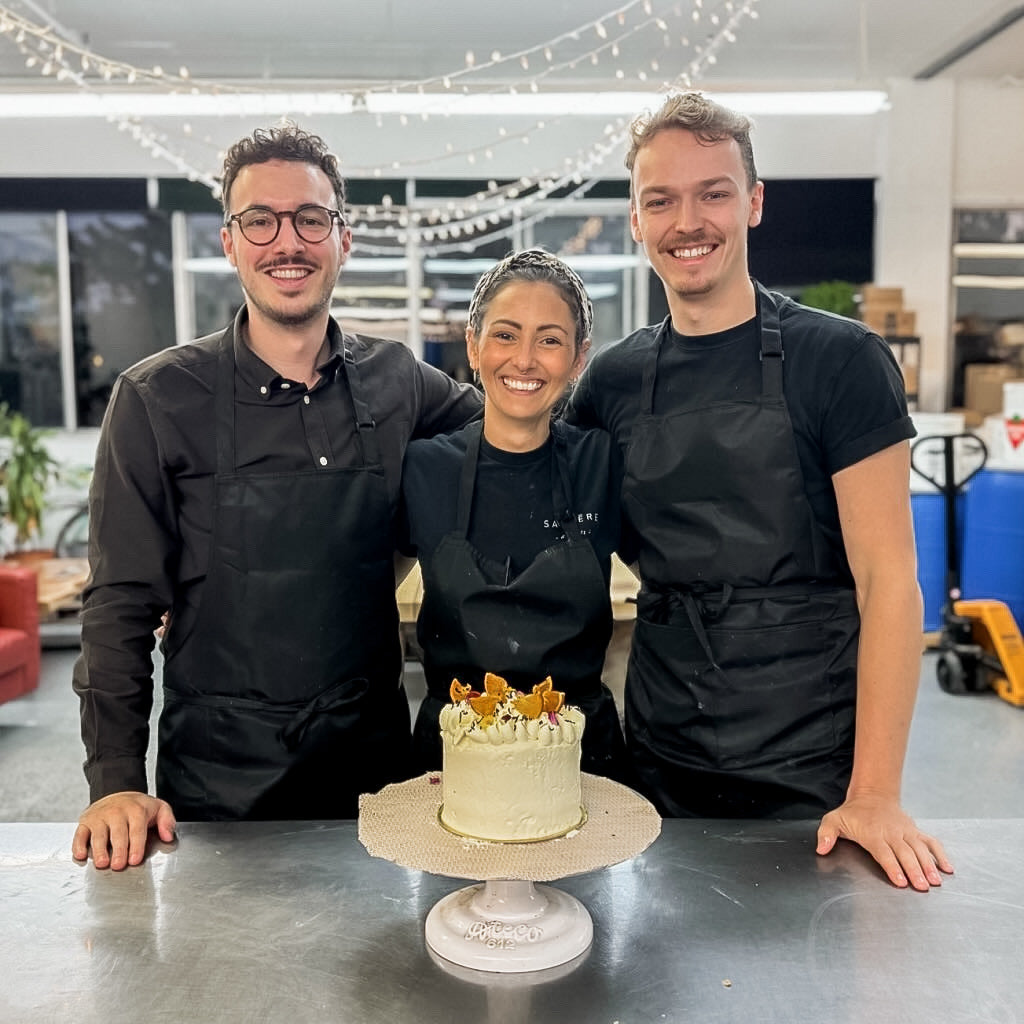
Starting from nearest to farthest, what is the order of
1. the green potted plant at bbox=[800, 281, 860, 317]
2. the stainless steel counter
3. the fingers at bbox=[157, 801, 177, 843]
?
the stainless steel counter
the fingers at bbox=[157, 801, 177, 843]
the green potted plant at bbox=[800, 281, 860, 317]

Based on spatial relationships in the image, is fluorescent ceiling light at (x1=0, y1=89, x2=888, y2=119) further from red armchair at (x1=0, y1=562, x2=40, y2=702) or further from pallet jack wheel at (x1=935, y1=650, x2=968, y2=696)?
pallet jack wheel at (x1=935, y1=650, x2=968, y2=696)

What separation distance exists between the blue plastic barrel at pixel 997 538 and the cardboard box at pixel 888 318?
1604 mm

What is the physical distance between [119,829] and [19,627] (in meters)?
4.40

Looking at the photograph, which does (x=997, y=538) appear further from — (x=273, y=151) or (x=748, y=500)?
(x=273, y=151)

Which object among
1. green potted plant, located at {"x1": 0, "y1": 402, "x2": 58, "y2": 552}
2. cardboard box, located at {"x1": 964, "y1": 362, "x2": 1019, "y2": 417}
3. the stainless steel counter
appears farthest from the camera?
cardboard box, located at {"x1": 964, "y1": 362, "x2": 1019, "y2": 417}

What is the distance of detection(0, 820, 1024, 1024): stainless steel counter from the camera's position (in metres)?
1.20

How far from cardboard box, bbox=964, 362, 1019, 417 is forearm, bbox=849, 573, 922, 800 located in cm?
693

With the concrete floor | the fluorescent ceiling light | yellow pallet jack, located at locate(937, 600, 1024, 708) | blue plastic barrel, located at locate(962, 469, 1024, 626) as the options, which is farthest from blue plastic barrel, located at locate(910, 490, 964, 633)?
Result: the fluorescent ceiling light

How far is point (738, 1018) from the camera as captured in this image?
3.85 ft

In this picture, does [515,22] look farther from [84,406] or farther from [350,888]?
[350,888]

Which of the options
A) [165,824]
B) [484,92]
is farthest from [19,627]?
[165,824]

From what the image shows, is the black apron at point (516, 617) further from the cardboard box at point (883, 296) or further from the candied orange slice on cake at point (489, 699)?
the cardboard box at point (883, 296)

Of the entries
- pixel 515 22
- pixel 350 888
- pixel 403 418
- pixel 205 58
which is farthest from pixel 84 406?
pixel 350 888

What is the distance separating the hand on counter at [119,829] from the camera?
5.10 feet
